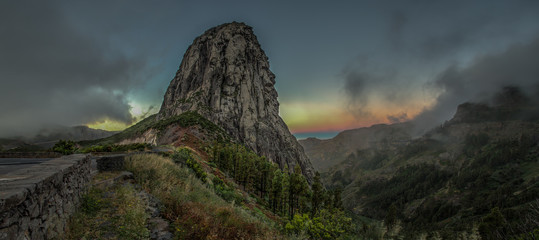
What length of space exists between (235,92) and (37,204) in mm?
104849

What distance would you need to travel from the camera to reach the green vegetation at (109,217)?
4910 mm

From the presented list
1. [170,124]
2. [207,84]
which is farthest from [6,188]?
[207,84]

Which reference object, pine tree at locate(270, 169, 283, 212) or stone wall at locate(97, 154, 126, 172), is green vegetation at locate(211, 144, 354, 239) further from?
stone wall at locate(97, 154, 126, 172)

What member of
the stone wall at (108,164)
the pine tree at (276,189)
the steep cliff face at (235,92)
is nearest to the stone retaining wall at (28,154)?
→ the stone wall at (108,164)

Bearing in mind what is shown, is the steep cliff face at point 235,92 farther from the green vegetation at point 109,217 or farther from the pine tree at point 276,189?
the green vegetation at point 109,217

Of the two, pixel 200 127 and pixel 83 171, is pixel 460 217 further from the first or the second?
pixel 83 171

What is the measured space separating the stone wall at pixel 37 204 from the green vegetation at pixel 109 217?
0.31 metres

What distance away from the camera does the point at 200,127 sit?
67875 mm

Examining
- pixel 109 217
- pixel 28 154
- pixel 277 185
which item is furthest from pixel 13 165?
pixel 277 185

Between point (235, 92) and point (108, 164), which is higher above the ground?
point (235, 92)

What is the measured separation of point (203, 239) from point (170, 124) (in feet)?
242

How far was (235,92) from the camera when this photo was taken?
106562 millimetres

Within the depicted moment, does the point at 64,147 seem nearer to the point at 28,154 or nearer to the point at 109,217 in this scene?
the point at 28,154

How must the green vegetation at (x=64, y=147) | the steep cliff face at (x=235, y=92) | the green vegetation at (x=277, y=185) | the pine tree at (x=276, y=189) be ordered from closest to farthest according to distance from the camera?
the green vegetation at (x=64, y=147) < the green vegetation at (x=277, y=185) < the pine tree at (x=276, y=189) < the steep cliff face at (x=235, y=92)
